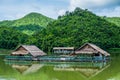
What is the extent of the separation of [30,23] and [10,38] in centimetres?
5532

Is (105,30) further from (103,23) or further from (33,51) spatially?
(33,51)

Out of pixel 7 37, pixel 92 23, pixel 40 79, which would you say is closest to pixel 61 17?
pixel 92 23

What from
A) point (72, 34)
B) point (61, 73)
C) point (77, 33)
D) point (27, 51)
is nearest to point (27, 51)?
point (27, 51)

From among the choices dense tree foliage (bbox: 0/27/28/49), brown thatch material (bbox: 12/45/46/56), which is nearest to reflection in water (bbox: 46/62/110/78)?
brown thatch material (bbox: 12/45/46/56)

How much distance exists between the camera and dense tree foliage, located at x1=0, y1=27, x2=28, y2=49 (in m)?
79.8

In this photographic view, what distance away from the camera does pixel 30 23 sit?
13762 cm

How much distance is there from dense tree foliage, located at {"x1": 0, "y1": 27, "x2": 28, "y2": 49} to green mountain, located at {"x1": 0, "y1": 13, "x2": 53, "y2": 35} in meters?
33.0

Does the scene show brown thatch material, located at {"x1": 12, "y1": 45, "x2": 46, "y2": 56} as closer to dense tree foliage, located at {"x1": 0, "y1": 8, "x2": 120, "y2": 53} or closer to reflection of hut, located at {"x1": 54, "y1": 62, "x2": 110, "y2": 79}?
reflection of hut, located at {"x1": 54, "y1": 62, "x2": 110, "y2": 79}

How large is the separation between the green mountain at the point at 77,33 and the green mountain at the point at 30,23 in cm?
3696

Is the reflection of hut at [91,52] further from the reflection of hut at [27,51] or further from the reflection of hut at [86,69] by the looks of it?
the reflection of hut at [86,69]

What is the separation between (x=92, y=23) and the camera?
278 feet

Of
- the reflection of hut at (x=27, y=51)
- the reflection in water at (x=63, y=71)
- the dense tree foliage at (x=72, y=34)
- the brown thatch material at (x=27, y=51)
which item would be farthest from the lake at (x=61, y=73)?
the dense tree foliage at (x=72, y=34)

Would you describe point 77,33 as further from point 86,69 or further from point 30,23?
point 30,23

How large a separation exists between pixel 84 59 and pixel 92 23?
44.0 meters
